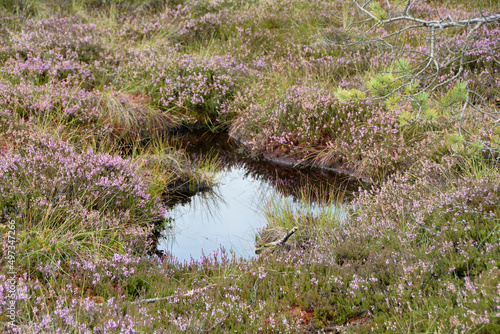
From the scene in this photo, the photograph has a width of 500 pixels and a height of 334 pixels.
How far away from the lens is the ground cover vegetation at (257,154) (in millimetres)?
3078

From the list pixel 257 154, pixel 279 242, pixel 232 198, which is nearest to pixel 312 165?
pixel 257 154

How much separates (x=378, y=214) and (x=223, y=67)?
5.26 metres

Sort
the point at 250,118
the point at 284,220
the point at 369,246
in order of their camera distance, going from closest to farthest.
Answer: the point at 369,246 < the point at 284,220 < the point at 250,118

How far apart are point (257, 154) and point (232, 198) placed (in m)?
1.64

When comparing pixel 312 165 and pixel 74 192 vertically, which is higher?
pixel 312 165

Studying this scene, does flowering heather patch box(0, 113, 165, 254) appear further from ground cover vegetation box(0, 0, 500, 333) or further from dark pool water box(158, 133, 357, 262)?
dark pool water box(158, 133, 357, 262)

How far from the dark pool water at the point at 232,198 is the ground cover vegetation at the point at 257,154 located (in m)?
0.24

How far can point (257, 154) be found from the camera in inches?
304

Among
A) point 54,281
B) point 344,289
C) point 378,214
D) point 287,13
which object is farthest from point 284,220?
point 287,13

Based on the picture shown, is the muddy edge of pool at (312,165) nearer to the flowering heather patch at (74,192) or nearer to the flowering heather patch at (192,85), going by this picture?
the flowering heather patch at (192,85)

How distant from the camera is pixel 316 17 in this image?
11.2 metres

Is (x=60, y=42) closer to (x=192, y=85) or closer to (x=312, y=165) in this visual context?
(x=192, y=85)

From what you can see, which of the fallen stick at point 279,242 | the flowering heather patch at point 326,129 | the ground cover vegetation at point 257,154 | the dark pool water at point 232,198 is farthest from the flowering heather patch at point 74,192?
the flowering heather patch at point 326,129

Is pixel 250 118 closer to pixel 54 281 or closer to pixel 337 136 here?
pixel 337 136
